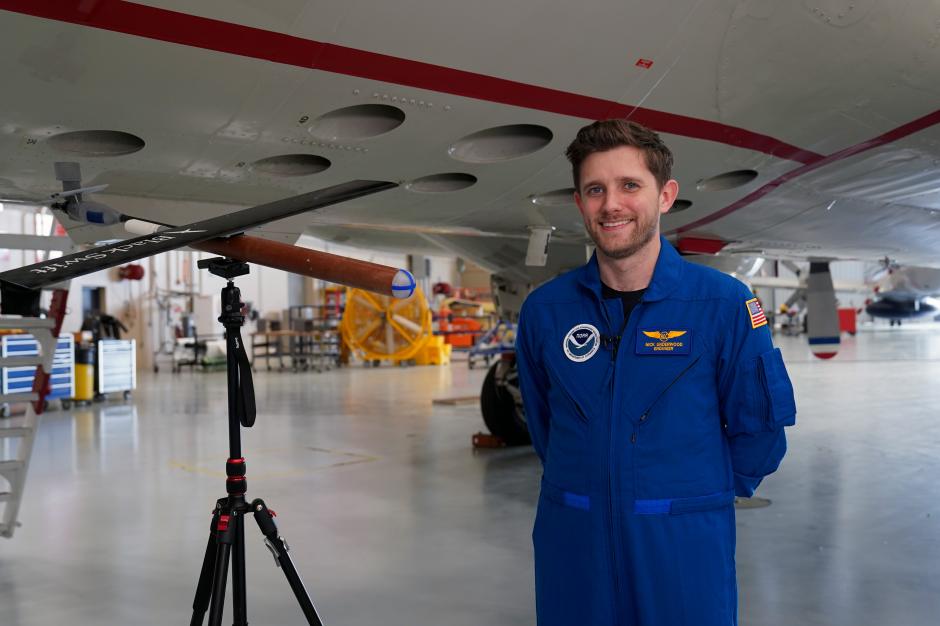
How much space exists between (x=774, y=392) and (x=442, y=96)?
1911 millimetres

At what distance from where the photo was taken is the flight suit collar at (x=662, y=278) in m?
1.77

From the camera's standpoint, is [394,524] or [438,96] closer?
[438,96]

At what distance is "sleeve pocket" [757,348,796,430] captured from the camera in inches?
67.5

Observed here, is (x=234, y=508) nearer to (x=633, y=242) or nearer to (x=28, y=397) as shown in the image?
(x=633, y=242)

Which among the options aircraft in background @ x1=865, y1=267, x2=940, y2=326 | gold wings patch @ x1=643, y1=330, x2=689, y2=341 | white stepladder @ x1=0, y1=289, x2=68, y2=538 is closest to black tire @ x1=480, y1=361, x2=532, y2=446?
white stepladder @ x1=0, y1=289, x2=68, y2=538

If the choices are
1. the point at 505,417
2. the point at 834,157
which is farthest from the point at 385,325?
the point at 834,157

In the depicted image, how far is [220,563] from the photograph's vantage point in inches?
80.0

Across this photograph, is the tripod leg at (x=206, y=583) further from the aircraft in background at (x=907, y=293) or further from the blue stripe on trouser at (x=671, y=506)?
the aircraft in background at (x=907, y=293)

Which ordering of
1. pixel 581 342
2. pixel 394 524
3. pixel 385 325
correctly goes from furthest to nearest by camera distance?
1. pixel 385 325
2. pixel 394 524
3. pixel 581 342

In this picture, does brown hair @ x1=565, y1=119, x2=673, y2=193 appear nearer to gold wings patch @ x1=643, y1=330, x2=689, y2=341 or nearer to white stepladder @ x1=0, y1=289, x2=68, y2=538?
gold wings patch @ x1=643, y1=330, x2=689, y2=341

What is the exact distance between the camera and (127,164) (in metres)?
3.36

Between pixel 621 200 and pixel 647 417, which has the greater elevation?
pixel 621 200

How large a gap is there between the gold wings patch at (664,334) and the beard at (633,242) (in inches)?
7.0

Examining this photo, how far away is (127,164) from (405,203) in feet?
5.71
